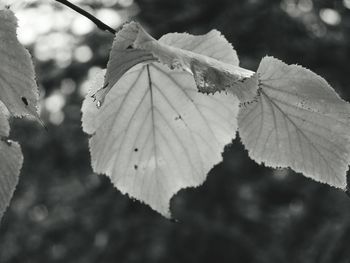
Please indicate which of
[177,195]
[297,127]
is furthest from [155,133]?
[177,195]

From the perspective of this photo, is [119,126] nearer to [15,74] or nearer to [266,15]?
[15,74]

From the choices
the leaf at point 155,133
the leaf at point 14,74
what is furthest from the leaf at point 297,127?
the leaf at point 14,74

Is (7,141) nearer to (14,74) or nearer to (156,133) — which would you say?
(14,74)

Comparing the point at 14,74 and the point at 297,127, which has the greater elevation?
the point at 297,127

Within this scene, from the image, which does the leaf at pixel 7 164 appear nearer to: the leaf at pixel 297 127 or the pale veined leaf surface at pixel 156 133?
the pale veined leaf surface at pixel 156 133

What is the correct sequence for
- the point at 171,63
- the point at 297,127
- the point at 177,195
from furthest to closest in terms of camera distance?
the point at 177,195
the point at 297,127
the point at 171,63

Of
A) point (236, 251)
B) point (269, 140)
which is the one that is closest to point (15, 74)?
point (269, 140)

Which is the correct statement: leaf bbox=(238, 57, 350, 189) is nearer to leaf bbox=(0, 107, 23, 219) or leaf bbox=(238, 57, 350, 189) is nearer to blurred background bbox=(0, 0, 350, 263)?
leaf bbox=(0, 107, 23, 219)
